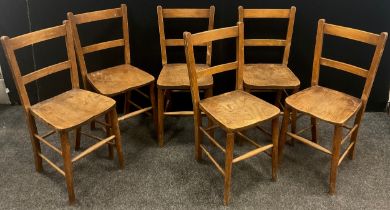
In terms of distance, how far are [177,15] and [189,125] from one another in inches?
33.3

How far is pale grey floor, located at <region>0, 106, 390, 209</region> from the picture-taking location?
2201mm

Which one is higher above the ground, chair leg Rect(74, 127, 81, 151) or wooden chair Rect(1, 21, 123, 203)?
wooden chair Rect(1, 21, 123, 203)

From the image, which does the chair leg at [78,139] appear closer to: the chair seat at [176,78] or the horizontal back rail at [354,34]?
the chair seat at [176,78]

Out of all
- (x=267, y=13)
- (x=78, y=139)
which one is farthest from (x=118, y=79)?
(x=267, y=13)

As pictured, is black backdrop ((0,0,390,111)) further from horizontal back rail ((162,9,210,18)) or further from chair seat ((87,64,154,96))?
chair seat ((87,64,154,96))

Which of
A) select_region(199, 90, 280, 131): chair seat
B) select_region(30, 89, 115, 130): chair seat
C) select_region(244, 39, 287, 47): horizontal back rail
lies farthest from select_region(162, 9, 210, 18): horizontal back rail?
select_region(30, 89, 115, 130): chair seat

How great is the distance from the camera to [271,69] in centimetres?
269

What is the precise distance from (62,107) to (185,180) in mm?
859

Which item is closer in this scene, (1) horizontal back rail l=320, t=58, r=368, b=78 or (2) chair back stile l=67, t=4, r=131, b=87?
(1) horizontal back rail l=320, t=58, r=368, b=78

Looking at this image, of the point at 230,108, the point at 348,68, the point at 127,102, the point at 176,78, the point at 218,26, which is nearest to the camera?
the point at 230,108

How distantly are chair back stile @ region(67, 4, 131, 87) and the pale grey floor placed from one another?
1.93 feet

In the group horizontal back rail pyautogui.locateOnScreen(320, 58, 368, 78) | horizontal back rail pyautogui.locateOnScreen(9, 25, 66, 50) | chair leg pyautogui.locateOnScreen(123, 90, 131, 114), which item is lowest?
chair leg pyautogui.locateOnScreen(123, 90, 131, 114)

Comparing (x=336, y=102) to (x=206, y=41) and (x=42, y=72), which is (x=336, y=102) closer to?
(x=206, y=41)

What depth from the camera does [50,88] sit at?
3.12 metres
